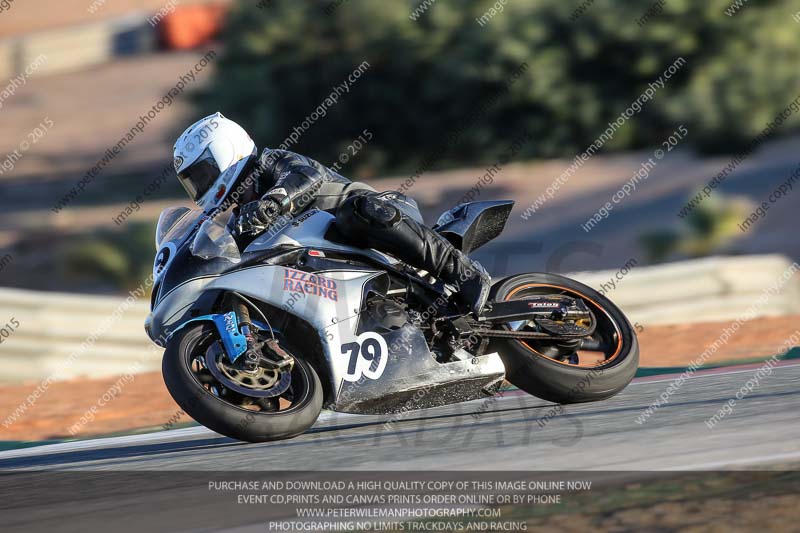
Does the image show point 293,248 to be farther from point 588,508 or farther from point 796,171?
point 796,171

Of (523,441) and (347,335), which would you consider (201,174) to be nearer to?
(347,335)

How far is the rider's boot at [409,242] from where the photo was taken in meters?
5.71

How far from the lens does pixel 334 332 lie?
552cm

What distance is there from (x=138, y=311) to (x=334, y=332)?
5174mm

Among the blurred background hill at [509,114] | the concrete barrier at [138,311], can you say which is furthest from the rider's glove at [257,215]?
Answer: the blurred background hill at [509,114]

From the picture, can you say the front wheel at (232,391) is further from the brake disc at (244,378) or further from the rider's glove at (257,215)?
the rider's glove at (257,215)

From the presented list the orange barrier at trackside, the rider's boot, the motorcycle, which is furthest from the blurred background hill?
the orange barrier at trackside

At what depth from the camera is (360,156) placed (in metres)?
24.0

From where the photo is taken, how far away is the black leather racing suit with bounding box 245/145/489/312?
5.71 metres

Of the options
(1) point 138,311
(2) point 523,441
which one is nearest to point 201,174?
(2) point 523,441

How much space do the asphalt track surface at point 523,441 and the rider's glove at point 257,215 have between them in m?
1.10

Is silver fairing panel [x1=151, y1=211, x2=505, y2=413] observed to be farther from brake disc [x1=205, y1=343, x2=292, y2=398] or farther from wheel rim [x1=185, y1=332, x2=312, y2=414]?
brake disc [x1=205, y1=343, x2=292, y2=398]

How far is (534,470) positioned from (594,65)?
18.6m

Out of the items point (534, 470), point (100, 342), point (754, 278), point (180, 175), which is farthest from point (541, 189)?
point (534, 470)
